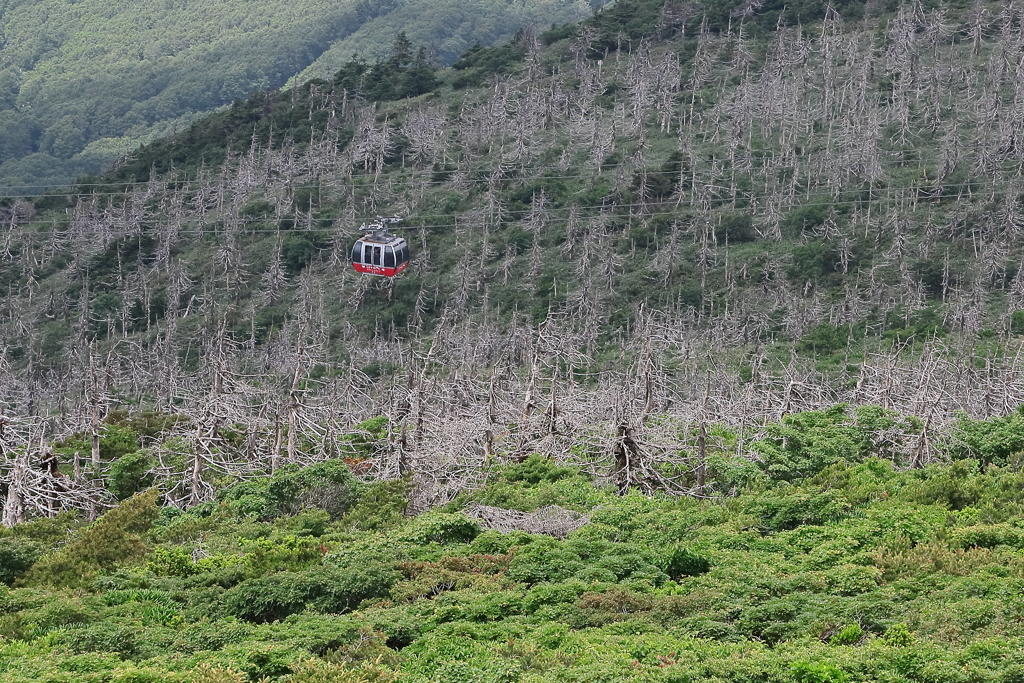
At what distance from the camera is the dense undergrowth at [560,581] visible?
1931cm

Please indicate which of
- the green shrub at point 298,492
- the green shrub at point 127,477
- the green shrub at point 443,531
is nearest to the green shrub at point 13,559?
the green shrub at point 298,492

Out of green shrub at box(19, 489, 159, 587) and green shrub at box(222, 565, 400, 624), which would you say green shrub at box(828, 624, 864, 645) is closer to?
green shrub at box(222, 565, 400, 624)

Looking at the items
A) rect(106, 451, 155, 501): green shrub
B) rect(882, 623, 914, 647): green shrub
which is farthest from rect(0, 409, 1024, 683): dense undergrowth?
rect(106, 451, 155, 501): green shrub

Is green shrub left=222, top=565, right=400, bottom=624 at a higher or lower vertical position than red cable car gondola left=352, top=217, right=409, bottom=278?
lower

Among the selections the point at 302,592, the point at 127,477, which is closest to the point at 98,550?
the point at 302,592

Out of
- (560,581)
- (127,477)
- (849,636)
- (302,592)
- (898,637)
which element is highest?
(898,637)

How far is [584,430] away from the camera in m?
38.5

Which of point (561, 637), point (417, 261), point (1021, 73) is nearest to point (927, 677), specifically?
point (561, 637)

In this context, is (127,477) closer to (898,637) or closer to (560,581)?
(560,581)

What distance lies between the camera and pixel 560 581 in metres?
25.8

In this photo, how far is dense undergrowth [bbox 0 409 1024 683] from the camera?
760 inches

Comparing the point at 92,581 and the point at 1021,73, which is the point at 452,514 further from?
the point at 1021,73

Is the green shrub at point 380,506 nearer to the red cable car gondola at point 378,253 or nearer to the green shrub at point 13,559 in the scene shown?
the green shrub at point 13,559

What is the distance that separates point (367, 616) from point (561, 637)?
3.97 meters
